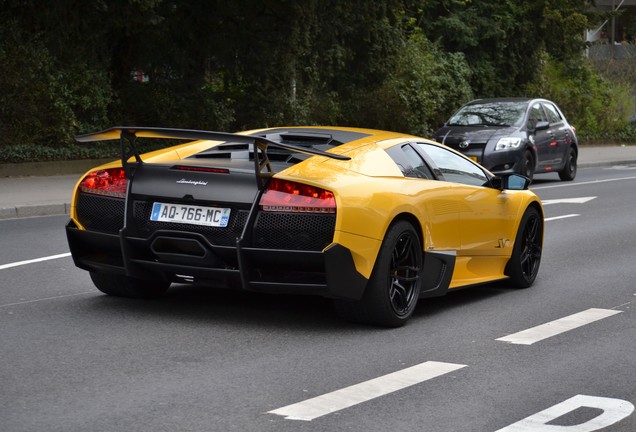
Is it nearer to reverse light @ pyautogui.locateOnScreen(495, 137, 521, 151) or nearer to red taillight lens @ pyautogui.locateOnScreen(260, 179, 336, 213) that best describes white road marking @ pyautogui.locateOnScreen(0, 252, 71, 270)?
red taillight lens @ pyautogui.locateOnScreen(260, 179, 336, 213)

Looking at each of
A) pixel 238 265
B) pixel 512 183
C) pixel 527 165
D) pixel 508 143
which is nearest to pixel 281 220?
pixel 238 265

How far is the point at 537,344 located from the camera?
752cm

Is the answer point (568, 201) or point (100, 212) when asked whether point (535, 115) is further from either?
point (100, 212)

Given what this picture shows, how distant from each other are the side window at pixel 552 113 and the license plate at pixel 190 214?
17.4 m

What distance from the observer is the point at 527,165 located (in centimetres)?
2278

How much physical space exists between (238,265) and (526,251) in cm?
334

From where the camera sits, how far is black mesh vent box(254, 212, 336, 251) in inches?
292

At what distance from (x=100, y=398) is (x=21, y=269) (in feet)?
16.1

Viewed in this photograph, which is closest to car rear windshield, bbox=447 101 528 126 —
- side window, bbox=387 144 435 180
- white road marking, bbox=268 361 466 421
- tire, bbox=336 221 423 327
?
side window, bbox=387 144 435 180

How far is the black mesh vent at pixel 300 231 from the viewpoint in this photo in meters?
7.42

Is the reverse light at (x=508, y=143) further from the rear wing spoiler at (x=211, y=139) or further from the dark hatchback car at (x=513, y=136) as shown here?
the rear wing spoiler at (x=211, y=139)

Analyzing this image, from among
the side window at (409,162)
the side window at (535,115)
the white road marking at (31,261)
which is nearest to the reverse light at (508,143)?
→ the side window at (535,115)

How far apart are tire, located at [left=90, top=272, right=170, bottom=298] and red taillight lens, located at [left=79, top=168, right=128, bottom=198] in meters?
0.72

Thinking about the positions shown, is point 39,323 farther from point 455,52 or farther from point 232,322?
point 455,52
